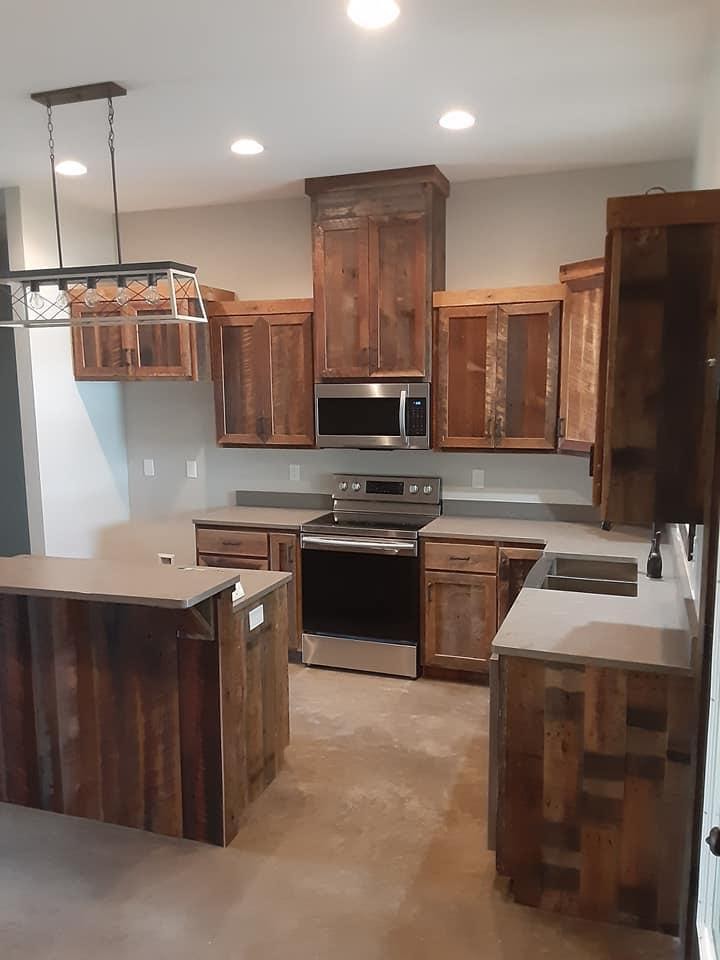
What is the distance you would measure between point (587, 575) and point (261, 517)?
1.97 metres

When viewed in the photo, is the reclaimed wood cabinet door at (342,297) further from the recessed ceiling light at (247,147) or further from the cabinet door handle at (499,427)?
the cabinet door handle at (499,427)

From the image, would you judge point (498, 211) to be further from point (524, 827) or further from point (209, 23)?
point (524, 827)

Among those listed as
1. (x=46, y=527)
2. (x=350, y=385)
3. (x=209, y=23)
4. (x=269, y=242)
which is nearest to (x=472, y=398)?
(x=350, y=385)

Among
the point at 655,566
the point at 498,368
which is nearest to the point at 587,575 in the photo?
the point at 655,566

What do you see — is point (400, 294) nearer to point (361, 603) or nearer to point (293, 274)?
point (293, 274)

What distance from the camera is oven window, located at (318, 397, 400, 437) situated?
414 cm

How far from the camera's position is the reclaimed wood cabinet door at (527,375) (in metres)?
3.87

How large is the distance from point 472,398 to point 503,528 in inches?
28.9

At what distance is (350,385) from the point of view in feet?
13.7

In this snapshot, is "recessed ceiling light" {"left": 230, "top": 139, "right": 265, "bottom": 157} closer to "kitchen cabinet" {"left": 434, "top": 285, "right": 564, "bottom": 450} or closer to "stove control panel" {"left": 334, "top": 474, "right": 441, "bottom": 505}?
"kitchen cabinet" {"left": 434, "top": 285, "right": 564, "bottom": 450}

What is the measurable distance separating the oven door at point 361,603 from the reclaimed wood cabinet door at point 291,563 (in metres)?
0.05

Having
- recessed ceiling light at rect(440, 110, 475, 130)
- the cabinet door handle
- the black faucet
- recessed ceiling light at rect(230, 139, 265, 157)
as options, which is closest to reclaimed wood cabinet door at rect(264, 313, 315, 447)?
recessed ceiling light at rect(230, 139, 265, 157)

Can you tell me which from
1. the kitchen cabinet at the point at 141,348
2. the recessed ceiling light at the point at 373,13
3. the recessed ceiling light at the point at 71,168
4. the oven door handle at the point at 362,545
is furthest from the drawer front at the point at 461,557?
the recessed ceiling light at the point at 71,168

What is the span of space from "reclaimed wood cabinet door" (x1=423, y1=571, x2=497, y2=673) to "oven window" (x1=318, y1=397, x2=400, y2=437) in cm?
86
